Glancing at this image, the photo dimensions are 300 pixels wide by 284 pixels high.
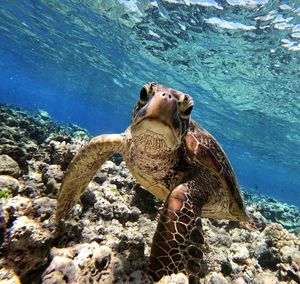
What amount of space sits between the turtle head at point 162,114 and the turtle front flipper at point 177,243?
2.35 ft

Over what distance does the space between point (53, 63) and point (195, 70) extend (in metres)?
23.9

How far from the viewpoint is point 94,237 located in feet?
9.80

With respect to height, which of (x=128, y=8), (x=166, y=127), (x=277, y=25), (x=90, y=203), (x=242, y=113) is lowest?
(x=90, y=203)

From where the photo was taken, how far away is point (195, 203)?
2980 mm

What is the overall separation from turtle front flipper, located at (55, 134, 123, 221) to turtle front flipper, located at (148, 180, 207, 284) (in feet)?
4.11

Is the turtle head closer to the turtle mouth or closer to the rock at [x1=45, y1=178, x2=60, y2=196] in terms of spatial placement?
the turtle mouth

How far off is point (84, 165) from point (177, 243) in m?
1.84

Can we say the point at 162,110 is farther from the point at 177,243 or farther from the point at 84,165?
the point at 84,165

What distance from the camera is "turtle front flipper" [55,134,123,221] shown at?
3.33m

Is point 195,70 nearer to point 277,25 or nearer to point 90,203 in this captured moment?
point 277,25

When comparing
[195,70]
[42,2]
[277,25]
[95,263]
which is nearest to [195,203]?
[95,263]

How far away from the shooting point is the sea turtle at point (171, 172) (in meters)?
2.45

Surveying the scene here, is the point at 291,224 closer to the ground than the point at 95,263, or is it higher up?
higher up

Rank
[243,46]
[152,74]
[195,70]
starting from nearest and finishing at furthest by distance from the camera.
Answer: [243,46] → [195,70] → [152,74]
